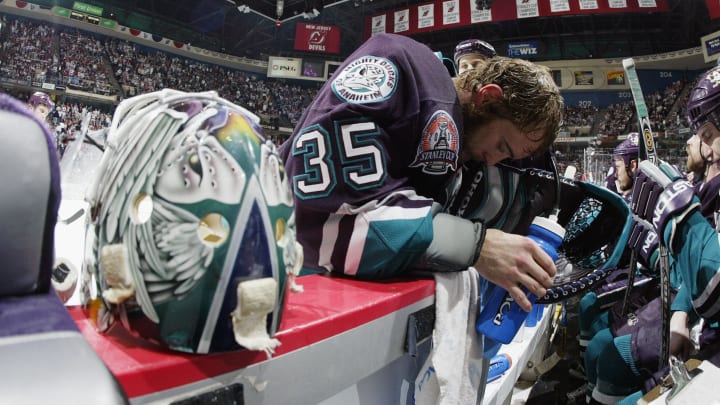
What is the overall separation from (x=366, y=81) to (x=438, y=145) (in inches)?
6.9

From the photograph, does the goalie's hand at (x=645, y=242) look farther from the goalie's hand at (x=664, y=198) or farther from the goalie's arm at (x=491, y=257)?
the goalie's arm at (x=491, y=257)

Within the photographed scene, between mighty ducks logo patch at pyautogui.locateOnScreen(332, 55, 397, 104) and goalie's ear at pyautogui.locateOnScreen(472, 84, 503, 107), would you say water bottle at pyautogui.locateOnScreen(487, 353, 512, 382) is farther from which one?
mighty ducks logo patch at pyautogui.locateOnScreen(332, 55, 397, 104)

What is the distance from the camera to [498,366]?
1390 mm

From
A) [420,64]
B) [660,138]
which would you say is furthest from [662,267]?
[660,138]

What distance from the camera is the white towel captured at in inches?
28.2

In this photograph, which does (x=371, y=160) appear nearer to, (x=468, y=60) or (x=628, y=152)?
(x=468, y=60)

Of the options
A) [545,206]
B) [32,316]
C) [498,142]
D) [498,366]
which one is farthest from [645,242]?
[32,316]

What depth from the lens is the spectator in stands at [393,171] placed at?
71 centimetres

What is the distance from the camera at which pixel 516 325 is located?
787mm

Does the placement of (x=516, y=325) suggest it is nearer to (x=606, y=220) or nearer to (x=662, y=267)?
(x=606, y=220)

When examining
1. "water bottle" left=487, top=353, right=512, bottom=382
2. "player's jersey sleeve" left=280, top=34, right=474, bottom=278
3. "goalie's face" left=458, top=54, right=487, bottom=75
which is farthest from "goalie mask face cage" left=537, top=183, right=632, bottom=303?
"goalie's face" left=458, top=54, right=487, bottom=75

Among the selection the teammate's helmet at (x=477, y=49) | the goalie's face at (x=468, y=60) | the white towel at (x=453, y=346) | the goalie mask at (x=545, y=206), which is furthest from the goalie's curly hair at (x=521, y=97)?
the teammate's helmet at (x=477, y=49)

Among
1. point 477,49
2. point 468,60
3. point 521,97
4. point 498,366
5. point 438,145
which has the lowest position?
point 498,366

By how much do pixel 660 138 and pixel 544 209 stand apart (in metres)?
12.6
